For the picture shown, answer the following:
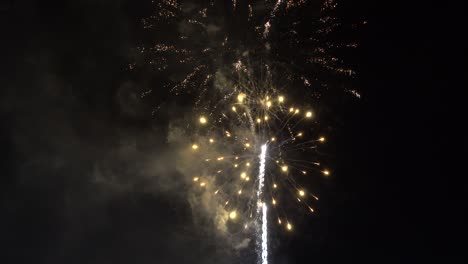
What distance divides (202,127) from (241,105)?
5.54 ft

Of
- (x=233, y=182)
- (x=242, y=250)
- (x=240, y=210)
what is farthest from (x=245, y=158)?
(x=242, y=250)

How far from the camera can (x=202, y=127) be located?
14.6 meters

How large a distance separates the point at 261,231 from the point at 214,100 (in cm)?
449

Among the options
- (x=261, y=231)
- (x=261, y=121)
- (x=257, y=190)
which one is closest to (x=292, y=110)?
(x=261, y=121)

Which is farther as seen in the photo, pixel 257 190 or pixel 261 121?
pixel 257 190

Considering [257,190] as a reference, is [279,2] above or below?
above

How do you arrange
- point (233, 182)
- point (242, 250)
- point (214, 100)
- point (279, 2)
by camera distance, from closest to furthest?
point (279, 2), point (214, 100), point (233, 182), point (242, 250)

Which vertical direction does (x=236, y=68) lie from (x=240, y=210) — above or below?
above

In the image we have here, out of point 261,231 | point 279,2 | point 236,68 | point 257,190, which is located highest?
point 279,2

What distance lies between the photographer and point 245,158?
14.1 meters

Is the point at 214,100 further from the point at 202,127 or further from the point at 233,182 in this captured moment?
the point at 233,182

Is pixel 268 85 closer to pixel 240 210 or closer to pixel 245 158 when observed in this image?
pixel 245 158

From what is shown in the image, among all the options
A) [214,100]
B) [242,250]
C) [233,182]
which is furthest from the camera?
[242,250]

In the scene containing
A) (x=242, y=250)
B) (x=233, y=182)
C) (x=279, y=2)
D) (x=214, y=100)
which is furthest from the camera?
(x=242, y=250)
